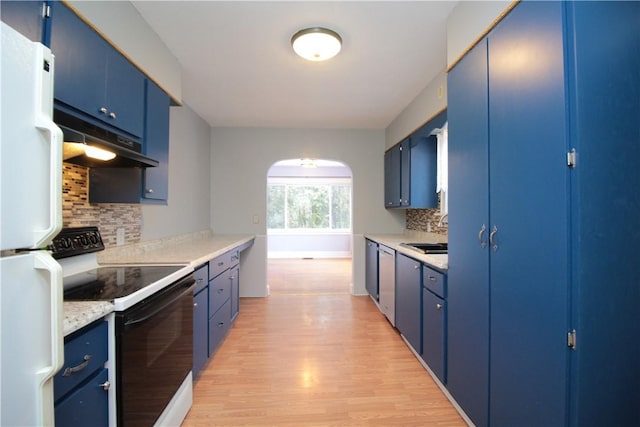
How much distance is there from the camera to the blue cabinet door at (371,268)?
355cm

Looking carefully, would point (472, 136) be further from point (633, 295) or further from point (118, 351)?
Answer: point (118, 351)

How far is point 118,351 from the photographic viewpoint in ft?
3.54

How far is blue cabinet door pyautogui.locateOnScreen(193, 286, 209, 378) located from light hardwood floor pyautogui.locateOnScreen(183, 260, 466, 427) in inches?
6.1

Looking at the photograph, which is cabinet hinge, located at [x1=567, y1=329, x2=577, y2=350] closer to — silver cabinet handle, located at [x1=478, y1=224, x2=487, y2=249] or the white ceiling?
silver cabinet handle, located at [x1=478, y1=224, x2=487, y2=249]

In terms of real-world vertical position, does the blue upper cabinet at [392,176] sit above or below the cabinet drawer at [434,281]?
above

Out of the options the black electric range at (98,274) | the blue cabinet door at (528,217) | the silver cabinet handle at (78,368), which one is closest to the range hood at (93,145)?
the black electric range at (98,274)

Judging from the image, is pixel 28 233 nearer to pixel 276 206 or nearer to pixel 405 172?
pixel 405 172

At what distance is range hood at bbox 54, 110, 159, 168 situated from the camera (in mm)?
1055

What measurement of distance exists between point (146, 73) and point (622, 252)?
8.46 ft

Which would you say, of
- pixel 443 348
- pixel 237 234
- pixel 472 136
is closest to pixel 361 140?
pixel 237 234

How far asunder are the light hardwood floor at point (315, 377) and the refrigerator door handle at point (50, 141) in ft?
5.06

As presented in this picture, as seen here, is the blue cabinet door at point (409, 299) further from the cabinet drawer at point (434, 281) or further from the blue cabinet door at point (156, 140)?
the blue cabinet door at point (156, 140)

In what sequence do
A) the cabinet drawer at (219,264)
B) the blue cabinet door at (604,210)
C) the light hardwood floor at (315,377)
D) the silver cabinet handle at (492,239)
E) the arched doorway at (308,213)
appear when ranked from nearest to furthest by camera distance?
the blue cabinet door at (604,210), the silver cabinet handle at (492,239), the light hardwood floor at (315,377), the cabinet drawer at (219,264), the arched doorway at (308,213)

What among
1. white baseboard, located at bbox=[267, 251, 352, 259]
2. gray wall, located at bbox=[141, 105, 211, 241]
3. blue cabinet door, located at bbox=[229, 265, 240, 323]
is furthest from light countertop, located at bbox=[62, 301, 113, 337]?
white baseboard, located at bbox=[267, 251, 352, 259]
